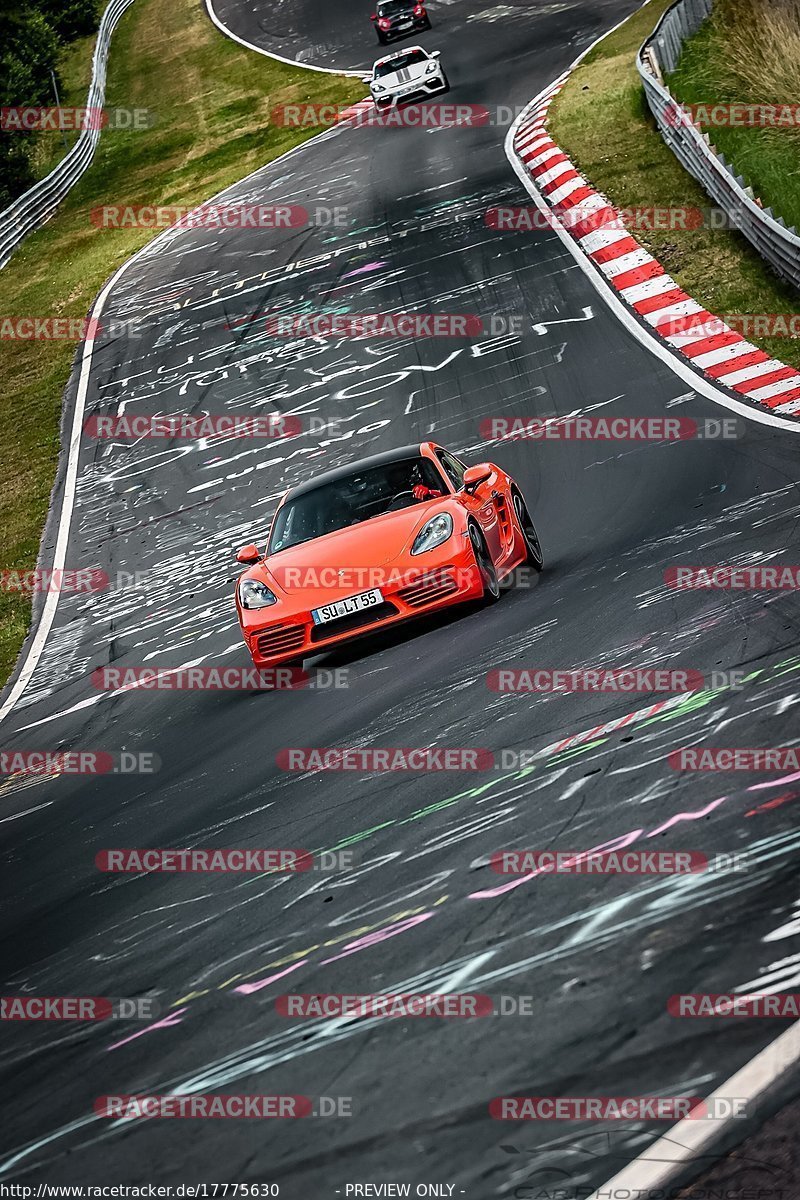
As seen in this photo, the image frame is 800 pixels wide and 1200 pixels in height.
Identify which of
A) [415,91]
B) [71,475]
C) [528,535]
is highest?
[415,91]

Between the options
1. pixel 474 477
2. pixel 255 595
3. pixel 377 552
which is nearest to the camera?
pixel 377 552

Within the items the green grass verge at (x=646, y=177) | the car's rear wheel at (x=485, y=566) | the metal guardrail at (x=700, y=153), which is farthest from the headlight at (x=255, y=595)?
the metal guardrail at (x=700, y=153)

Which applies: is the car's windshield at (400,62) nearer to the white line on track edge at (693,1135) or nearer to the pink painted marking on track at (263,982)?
the pink painted marking on track at (263,982)

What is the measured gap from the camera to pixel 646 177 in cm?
2295

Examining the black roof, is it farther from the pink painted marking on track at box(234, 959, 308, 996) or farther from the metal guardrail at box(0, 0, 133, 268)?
the metal guardrail at box(0, 0, 133, 268)

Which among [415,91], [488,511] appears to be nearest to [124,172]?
[415,91]

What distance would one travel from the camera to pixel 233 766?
8359mm

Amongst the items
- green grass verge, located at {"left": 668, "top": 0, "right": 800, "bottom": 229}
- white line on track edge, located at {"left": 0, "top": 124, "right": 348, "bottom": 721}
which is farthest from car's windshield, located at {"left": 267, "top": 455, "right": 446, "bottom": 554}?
green grass verge, located at {"left": 668, "top": 0, "right": 800, "bottom": 229}

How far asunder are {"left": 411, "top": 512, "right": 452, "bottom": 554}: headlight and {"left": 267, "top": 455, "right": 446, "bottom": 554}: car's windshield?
57 cm

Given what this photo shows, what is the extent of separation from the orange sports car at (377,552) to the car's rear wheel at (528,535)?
0.01 m

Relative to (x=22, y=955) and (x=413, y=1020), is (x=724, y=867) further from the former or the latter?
(x=22, y=955)

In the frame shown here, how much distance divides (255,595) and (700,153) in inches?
536

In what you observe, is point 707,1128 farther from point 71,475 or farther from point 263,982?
point 71,475

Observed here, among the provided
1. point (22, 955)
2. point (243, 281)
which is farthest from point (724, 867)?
point (243, 281)
